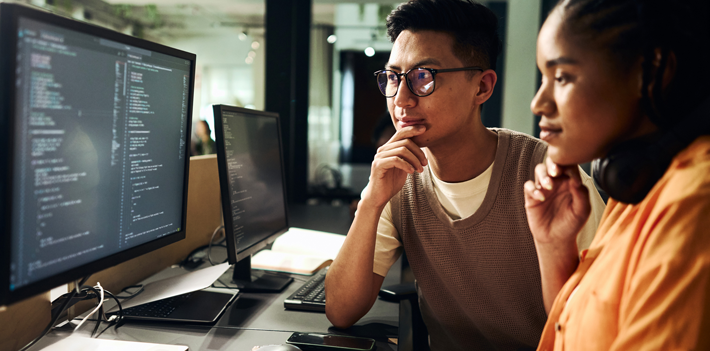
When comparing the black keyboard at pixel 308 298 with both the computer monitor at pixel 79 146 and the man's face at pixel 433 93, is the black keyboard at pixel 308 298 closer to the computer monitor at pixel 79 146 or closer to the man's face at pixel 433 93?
the computer monitor at pixel 79 146

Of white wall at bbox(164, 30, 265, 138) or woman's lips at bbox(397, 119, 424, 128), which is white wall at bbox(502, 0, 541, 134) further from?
white wall at bbox(164, 30, 265, 138)

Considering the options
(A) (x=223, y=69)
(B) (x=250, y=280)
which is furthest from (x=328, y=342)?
(A) (x=223, y=69)

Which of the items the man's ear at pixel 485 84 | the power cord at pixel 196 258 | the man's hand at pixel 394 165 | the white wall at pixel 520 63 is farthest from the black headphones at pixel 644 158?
the white wall at pixel 520 63

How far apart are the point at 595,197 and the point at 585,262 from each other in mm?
514

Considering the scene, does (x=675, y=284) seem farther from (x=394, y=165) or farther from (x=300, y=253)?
(x=300, y=253)

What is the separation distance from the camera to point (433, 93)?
108 centimetres

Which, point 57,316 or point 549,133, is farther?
point 57,316

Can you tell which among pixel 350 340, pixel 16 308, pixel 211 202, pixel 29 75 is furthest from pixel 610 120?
pixel 211 202

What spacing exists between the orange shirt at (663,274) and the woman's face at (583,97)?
79 millimetres

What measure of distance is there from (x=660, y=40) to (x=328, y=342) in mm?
715

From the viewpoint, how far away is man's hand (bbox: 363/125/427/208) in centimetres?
103

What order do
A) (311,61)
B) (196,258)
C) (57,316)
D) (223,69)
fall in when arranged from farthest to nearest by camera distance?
(223,69)
(311,61)
(196,258)
(57,316)

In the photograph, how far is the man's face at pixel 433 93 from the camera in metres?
1.08

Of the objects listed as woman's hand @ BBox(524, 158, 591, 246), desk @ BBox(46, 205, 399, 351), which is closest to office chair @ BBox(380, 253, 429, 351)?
desk @ BBox(46, 205, 399, 351)
